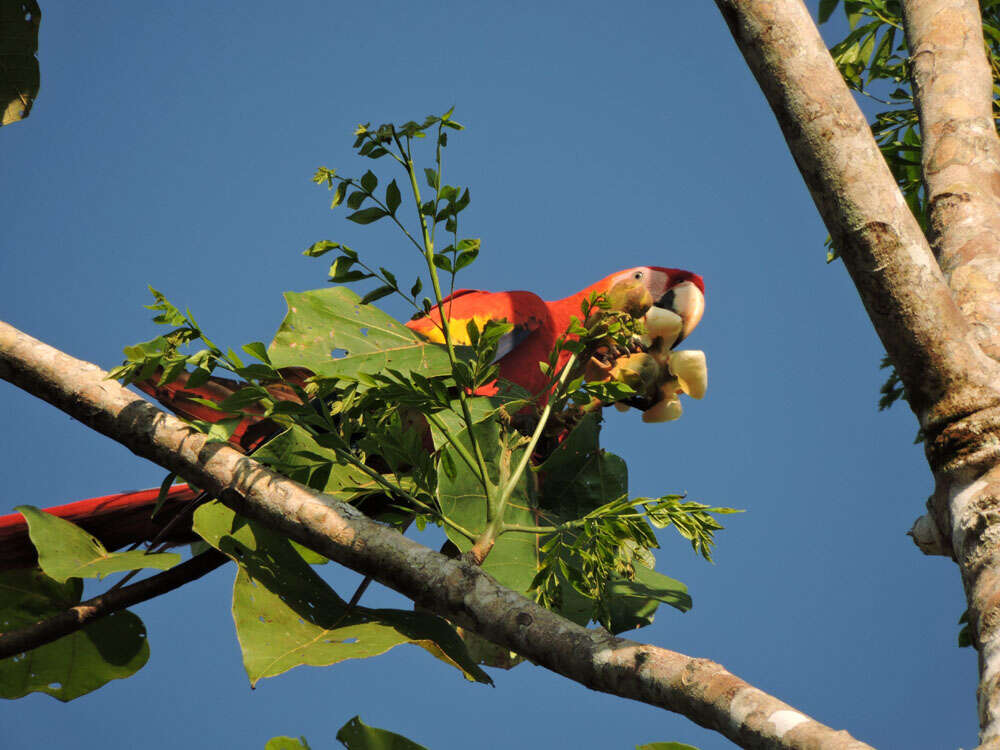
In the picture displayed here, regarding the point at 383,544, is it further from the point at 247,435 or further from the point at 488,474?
the point at 247,435

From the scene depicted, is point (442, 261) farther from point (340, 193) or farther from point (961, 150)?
point (961, 150)

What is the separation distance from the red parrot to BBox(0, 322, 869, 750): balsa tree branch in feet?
0.26

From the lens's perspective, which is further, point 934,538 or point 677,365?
point 677,365

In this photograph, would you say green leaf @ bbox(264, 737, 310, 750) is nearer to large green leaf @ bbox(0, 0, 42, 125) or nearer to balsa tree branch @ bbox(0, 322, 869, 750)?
balsa tree branch @ bbox(0, 322, 869, 750)

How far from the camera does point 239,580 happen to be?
0.73 m

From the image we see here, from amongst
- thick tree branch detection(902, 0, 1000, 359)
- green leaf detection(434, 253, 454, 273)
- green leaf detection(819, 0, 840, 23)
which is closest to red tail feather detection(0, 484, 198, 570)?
green leaf detection(434, 253, 454, 273)

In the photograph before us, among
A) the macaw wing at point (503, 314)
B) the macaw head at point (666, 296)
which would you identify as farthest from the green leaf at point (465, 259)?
the macaw wing at point (503, 314)

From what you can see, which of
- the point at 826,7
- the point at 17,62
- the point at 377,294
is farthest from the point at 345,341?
the point at 826,7

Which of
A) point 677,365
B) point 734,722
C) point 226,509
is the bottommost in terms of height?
point 734,722

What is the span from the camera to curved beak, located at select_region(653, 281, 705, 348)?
118cm

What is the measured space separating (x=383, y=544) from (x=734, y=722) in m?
0.32

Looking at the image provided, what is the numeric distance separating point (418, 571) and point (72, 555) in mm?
363

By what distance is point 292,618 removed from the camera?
747mm

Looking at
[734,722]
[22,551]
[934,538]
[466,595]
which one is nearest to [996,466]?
[934,538]
